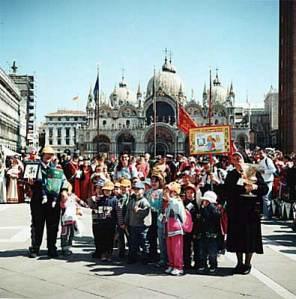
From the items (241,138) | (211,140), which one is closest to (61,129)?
(241,138)

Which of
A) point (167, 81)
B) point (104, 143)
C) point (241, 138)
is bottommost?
point (104, 143)

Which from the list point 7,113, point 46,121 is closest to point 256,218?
point 7,113

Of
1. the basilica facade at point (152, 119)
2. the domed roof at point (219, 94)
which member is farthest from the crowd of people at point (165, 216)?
the domed roof at point (219, 94)

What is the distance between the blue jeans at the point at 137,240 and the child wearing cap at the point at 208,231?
1012 mm

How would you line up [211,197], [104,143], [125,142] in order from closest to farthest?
[211,197] → [125,142] → [104,143]

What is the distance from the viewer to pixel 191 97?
104 meters

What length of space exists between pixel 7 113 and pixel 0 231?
51666 mm

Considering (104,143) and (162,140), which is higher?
(162,140)

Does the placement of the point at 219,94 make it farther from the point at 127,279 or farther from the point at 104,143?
the point at 127,279

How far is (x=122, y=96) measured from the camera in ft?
364

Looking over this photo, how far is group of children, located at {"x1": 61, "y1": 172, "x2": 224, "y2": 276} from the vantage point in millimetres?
7227

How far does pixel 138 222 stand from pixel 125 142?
88.9 meters

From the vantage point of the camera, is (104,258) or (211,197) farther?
(104,258)

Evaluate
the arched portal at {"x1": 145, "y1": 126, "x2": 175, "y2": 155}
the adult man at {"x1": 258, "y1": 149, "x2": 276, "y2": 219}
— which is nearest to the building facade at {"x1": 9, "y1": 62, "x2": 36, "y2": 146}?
the arched portal at {"x1": 145, "y1": 126, "x2": 175, "y2": 155}
